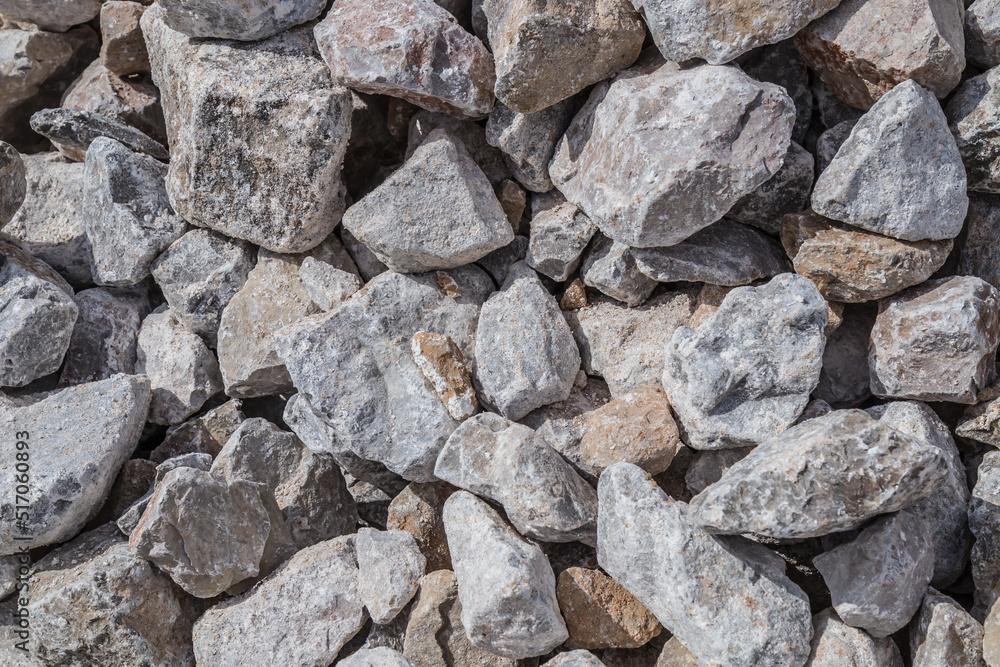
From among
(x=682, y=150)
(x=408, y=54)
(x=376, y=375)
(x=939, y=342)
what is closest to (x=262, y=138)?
(x=408, y=54)

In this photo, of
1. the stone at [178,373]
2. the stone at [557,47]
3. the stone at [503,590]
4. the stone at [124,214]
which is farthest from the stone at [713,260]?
the stone at [124,214]

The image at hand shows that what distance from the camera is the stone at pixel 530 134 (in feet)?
7.42

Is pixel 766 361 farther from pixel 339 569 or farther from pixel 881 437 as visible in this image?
pixel 339 569

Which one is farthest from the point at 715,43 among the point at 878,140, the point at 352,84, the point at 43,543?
the point at 43,543

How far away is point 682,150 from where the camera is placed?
1.93 m

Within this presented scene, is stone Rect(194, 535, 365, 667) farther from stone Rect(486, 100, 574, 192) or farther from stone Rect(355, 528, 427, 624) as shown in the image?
stone Rect(486, 100, 574, 192)

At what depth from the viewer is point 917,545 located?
181 cm

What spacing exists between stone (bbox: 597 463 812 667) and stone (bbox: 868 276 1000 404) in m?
0.59

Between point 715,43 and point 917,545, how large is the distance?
1.36 metres

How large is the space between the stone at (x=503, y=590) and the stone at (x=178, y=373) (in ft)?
3.45

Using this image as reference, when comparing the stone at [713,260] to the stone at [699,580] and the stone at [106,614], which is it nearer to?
the stone at [699,580]

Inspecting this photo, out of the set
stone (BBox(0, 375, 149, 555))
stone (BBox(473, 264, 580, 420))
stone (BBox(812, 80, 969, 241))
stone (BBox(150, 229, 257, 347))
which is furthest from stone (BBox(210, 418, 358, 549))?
stone (BBox(812, 80, 969, 241))

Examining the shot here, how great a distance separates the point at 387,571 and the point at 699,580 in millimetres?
828

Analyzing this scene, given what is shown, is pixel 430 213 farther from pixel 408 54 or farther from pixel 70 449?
pixel 70 449
